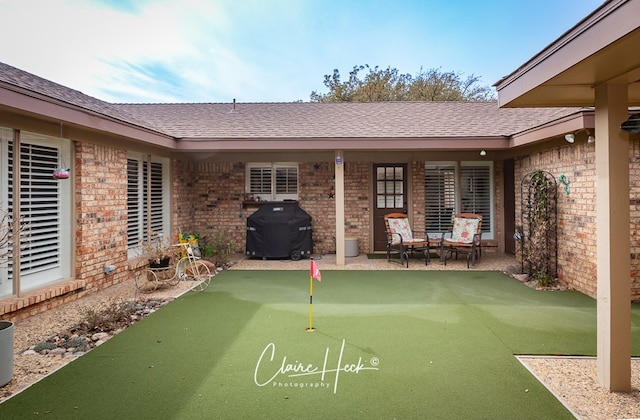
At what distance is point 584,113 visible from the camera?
17.9 feet

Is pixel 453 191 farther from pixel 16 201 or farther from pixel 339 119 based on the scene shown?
pixel 16 201

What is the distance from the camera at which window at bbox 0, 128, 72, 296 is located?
15.5 feet

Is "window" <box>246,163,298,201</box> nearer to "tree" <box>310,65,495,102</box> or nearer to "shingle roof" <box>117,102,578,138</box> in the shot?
"shingle roof" <box>117,102,578,138</box>

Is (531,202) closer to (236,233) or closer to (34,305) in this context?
(236,233)

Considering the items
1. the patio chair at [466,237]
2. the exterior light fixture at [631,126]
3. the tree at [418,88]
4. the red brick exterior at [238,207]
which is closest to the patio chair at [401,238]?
the patio chair at [466,237]

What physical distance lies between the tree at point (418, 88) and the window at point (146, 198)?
1555 cm

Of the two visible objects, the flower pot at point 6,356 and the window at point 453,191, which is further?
the window at point 453,191

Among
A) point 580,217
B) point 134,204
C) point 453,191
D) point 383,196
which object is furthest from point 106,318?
point 453,191

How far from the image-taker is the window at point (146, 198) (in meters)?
7.36

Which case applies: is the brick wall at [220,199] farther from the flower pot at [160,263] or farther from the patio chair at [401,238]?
the flower pot at [160,263]

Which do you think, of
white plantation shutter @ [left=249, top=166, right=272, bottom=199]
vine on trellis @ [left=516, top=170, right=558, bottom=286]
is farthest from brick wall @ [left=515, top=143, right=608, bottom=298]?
white plantation shutter @ [left=249, top=166, right=272, bottom=199]

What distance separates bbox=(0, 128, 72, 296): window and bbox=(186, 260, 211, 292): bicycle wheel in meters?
1.85

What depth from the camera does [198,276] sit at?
6.87 meters

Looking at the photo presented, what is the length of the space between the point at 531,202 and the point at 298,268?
A: 15.6 feet
